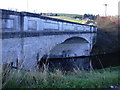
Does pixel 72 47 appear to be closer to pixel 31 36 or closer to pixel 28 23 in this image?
pixel 31 36

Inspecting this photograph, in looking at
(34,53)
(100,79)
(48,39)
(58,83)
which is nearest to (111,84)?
(100,79)

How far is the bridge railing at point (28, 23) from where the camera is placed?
32.9ft

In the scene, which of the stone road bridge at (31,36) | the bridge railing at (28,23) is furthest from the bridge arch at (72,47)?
the bridge railing at (28,23)

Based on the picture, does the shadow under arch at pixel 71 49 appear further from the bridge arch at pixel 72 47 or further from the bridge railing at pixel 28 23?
the bridge railing at pixel 28 23

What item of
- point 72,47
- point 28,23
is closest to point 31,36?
point 28,23

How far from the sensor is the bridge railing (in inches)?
395

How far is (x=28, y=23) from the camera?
12469 millimetres

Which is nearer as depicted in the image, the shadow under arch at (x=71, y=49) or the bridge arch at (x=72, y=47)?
the shadow under arch at (x=71, y=49)

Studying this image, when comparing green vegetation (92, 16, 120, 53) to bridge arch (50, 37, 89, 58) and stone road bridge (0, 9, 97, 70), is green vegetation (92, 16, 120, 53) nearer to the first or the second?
bridge arch (50, 37, 89, 58)

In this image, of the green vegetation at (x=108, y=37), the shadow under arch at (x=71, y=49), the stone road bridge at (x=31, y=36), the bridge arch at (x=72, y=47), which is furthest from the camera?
the green vegetation at (x=108, y=37)

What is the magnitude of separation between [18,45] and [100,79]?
7035 mm

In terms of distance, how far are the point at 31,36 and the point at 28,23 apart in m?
1.02

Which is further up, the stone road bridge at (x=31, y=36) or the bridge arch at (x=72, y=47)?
the stone road bridge at (x=31, y=36)

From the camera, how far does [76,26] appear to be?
20.8 m
